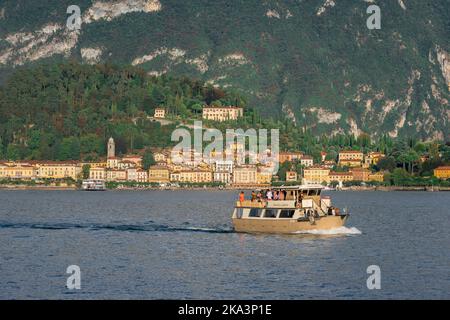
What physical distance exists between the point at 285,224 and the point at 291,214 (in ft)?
2.82

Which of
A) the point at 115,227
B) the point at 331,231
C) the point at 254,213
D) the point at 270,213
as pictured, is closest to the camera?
the point at 270,213

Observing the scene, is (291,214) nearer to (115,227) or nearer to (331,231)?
(331,231)

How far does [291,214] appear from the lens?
3649 inches

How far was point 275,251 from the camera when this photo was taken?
82875 mm

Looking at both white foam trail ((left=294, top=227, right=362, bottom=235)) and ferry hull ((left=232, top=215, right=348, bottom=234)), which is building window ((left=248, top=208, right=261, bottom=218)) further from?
white foam trail ((left=294, top=227, right=362, bottom=235))

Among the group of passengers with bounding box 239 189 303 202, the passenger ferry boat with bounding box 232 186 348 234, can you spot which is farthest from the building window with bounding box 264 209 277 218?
the group of passengers with bounding box 239 189 303 202

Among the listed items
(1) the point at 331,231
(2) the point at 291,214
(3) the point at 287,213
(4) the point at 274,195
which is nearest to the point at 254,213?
(4) the point at 274,195

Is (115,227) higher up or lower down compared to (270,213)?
lower down

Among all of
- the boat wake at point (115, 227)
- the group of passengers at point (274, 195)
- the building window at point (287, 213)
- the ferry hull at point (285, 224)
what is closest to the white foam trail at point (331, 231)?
the ferry hull at point (285, 224)

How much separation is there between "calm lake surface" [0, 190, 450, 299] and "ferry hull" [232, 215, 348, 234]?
86cm

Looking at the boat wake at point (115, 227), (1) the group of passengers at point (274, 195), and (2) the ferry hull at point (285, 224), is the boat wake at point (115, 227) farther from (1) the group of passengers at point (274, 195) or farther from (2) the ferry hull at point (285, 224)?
(1) the group of passengers at point (274, 195)

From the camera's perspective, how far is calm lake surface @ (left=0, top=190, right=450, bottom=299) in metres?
66.6
